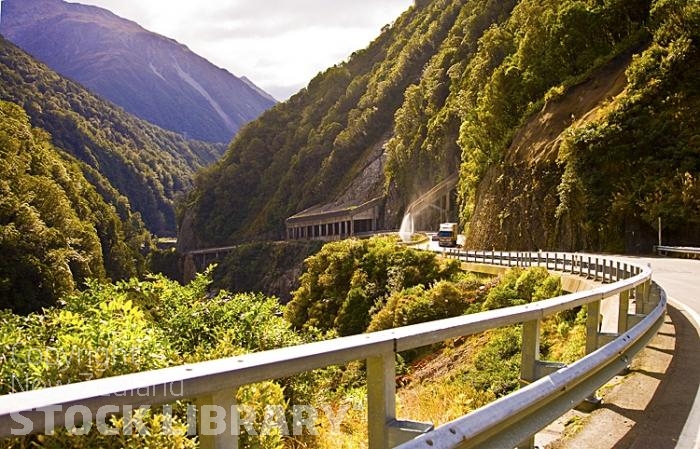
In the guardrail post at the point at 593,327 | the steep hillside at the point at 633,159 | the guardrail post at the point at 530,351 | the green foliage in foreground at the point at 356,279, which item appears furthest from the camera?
the steep hillside at the point at 633,159

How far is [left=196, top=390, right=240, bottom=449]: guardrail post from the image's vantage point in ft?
7.27

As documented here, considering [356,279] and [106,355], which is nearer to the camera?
[106,355]

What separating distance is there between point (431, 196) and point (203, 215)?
78203mm

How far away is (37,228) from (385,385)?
163 ft

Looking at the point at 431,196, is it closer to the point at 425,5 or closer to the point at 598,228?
the point at 598,228

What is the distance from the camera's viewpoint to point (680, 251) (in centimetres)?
2670

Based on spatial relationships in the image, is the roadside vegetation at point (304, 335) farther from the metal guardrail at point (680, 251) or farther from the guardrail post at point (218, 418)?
the metal guardrail at point (680, 251)

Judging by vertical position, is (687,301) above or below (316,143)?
below

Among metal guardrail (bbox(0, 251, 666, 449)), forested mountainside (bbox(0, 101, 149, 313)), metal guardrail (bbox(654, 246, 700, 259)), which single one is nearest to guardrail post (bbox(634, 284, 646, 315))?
metal guardrail (bbox(0, 251, 666, 449))

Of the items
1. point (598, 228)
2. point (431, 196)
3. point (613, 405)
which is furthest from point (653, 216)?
point (431, 196)

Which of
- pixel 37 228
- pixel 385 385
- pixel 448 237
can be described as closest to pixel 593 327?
pixel 385 385

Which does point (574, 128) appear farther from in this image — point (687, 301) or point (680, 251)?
point (687, 301)

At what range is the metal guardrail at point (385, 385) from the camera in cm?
184

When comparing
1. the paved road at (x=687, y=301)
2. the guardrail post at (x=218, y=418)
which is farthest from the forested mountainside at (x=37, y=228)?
the guardrail post at (x=218, y=418)
